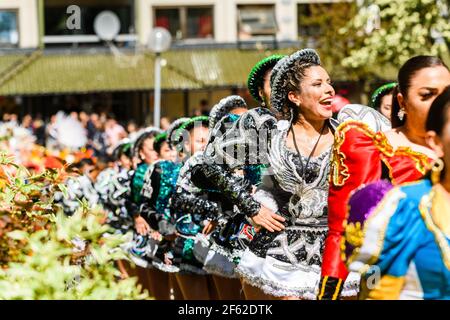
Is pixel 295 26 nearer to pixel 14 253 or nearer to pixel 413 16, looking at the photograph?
pixel 413 16

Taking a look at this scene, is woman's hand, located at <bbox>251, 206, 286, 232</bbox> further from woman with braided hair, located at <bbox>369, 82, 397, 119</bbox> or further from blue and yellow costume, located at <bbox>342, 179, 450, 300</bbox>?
blue and yellow costume, located at <bbox>342, 179, 450, 300</bbox>

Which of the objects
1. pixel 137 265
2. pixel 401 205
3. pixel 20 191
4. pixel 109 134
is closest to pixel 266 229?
pixel 20 191

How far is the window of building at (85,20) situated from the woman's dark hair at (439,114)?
1182 inches

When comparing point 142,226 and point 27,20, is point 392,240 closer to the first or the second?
point 142,226

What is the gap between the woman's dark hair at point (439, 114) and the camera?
3.50 meters

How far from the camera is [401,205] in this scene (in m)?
3.53

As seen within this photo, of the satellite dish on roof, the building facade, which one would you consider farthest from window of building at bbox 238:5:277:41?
the satellite dish on roof

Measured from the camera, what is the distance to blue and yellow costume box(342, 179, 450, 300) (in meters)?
3.47

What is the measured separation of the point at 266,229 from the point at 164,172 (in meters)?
3.29

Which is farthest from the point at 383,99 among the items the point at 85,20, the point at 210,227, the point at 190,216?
the point at 85,20

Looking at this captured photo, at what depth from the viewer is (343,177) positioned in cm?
455

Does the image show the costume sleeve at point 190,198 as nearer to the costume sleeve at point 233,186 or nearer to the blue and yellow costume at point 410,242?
the costume sleeve at point 233,186

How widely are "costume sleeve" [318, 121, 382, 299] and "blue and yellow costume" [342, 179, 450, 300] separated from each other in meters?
0.82

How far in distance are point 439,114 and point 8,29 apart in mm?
31004
